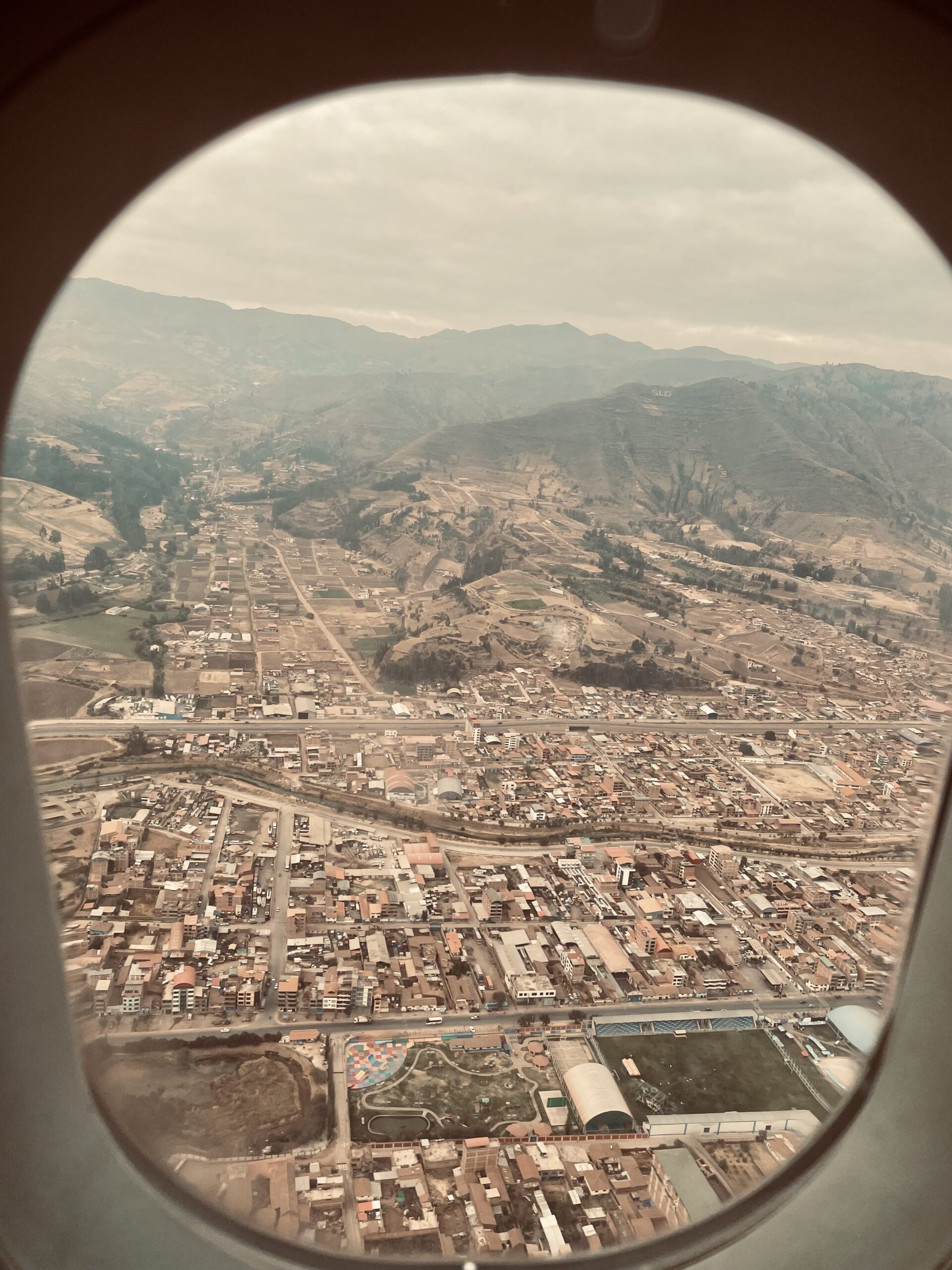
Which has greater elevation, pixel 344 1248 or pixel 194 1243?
pixel 194 1243

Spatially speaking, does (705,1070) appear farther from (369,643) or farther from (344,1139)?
(369,643)

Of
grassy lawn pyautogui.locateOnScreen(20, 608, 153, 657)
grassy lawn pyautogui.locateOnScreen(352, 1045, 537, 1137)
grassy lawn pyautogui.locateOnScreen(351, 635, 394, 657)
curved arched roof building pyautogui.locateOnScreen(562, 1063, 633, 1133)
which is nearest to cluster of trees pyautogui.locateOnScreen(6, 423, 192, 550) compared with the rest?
grassy lawn pyautogui.locateOnScreen(20, 608, 153, 657)

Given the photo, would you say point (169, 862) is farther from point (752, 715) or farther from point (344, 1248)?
point (752, 715)

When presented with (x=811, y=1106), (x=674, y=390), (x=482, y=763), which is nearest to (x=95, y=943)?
(x=811, y=1106)

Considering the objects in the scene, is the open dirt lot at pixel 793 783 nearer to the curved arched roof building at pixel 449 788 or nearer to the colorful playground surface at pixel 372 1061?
the curved arched roof building at pixel 449 788

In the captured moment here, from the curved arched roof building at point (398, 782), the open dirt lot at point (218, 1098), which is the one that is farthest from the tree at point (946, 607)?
the open dirt lot at point (218, 1098)

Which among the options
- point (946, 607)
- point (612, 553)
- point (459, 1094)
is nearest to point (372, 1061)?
point (459, 1094)
